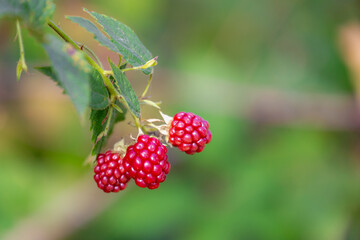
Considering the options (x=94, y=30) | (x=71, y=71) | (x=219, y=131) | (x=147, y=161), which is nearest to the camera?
(x=71, y=71)

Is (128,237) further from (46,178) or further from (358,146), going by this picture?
(358,146)

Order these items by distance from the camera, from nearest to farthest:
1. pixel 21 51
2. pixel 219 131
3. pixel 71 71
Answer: pixel 71 71 → pixel 21 51 → pixel 219 131

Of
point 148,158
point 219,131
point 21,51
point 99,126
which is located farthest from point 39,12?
point 219,131

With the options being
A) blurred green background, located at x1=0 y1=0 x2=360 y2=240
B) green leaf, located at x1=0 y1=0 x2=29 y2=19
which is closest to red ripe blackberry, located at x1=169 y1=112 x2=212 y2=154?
green leaf, located at x1=0 y1=0 x2=29 y2=19

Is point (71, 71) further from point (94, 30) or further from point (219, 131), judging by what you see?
point (219, 131)

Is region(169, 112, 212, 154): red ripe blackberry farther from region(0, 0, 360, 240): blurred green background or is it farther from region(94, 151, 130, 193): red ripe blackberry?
region(0, 0, 360, 240): blurred green background

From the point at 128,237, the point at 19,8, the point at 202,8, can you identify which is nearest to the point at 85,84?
the point at 19,8

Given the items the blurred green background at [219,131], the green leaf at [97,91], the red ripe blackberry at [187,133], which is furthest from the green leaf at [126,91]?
the blurred green background at [219,131]
